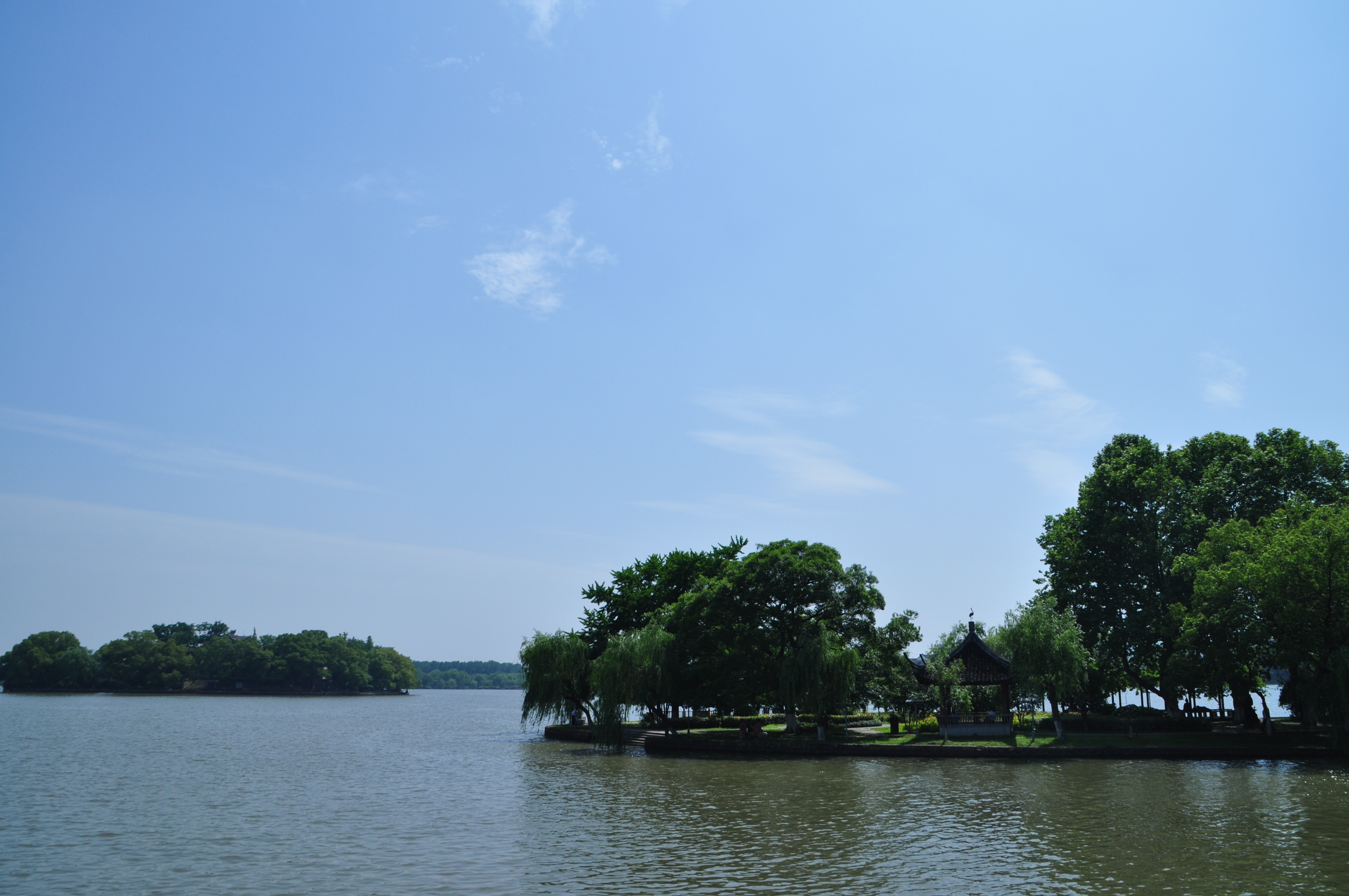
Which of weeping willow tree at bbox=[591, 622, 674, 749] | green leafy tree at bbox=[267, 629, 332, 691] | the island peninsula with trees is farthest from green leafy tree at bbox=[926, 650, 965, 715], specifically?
green leafy tree at bbox=[267, 629, 332, 691]

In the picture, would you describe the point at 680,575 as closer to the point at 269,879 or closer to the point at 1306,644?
the point at 1306,644

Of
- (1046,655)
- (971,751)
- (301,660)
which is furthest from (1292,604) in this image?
(301,660)

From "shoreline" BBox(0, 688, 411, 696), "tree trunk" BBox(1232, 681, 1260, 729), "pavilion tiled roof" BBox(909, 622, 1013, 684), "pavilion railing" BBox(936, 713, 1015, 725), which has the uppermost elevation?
"pavilion tiled roof" BBox(909, 622, 1013, 684)

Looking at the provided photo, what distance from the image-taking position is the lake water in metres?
18.4

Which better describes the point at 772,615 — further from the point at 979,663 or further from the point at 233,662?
the point at 233,662

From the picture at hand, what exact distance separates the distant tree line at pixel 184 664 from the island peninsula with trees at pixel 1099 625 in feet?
430

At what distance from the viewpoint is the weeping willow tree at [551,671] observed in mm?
56406

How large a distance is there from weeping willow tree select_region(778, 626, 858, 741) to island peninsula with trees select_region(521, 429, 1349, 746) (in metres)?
0.08

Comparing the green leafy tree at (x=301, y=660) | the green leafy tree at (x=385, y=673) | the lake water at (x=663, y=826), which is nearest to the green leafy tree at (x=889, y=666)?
the lake water at (x=663, y=826)

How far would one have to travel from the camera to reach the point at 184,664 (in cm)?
15900

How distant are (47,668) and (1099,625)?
178 m

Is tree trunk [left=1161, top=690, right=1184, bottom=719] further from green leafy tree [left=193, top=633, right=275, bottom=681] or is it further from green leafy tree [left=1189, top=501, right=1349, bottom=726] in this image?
green leafy tree [left=193, top=633, right=275, bottom=681]

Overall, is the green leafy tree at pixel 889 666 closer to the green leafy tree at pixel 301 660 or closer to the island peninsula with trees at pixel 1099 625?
the island peninsula with trees at pixel 1099 625

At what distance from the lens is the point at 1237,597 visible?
133 feet
